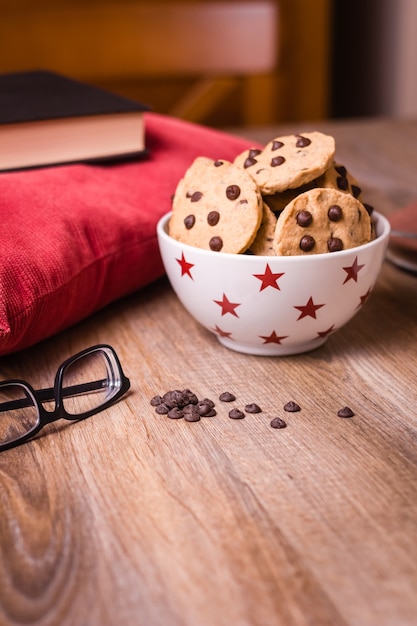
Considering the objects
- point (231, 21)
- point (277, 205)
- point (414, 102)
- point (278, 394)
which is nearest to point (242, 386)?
point (278, 394)

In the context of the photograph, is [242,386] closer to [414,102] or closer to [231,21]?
[231,21]

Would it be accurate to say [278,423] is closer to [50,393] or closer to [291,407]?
[291,407]

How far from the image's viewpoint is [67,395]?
0.77m

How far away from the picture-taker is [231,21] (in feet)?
9.52

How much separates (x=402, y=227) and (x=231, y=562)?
0.68 m

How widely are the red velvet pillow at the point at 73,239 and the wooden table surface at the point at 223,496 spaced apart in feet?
0.21

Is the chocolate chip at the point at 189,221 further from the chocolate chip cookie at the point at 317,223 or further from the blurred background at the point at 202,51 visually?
the blurred background at the point at 202,51

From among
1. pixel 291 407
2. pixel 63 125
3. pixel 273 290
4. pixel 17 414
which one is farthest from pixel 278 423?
pixel 63 125

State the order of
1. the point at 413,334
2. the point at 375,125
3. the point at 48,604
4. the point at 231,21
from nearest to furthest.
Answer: the point at 48,604 < the point at 413,334 < the point at 375,125 < the point at 231,21

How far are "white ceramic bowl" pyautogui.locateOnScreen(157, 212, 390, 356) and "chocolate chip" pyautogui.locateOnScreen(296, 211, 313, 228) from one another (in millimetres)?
34

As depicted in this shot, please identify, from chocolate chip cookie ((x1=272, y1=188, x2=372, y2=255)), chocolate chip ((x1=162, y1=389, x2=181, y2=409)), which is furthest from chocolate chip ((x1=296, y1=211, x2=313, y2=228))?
chocolate chip ((x1=162, y1=389, x2=181, y2=409))

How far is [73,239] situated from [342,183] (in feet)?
1.05

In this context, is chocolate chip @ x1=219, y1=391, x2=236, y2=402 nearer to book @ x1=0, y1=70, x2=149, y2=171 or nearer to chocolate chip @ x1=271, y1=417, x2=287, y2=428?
chocolate chip @ x1=271, y1=417, x2=287, y2=428

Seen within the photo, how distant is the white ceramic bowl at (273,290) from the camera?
755 mm
